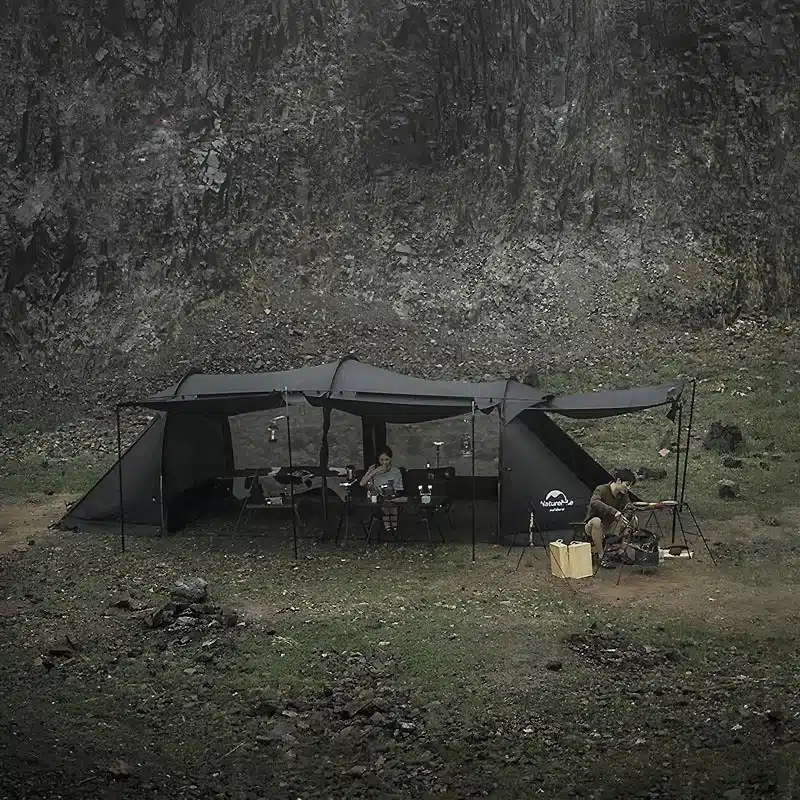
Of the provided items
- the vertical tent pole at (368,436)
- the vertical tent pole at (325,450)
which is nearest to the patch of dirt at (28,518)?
the vertical tent pole at (325,450)

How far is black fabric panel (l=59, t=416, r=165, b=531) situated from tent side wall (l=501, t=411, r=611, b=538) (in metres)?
4.32

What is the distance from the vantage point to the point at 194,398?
11.4 metres

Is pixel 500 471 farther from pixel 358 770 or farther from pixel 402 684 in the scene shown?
pixel 358 770

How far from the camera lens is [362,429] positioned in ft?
39.8

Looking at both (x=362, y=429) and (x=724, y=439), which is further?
(x=724, y=439)

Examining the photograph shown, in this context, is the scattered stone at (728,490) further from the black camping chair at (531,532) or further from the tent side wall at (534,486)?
the black camping chair at (531,532)

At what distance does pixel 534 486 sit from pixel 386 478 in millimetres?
1814

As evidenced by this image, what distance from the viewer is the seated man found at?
10.3 metres

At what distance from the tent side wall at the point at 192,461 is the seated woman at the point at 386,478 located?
208 cm

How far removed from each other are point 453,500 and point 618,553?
2.86 meters

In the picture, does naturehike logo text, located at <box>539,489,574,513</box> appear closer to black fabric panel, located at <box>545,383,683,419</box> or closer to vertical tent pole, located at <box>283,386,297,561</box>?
black fabric panel, located at <box>545,383,683,419</box>

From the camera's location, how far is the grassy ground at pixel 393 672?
20.4 feet

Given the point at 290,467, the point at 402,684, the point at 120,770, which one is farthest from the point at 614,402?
the point at 120,770

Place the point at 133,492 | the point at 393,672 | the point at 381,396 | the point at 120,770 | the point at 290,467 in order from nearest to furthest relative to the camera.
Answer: the point at 120,770 < the point at 393,672 < the point at 381,396 < the point at 290,467 < the point at 133,492
